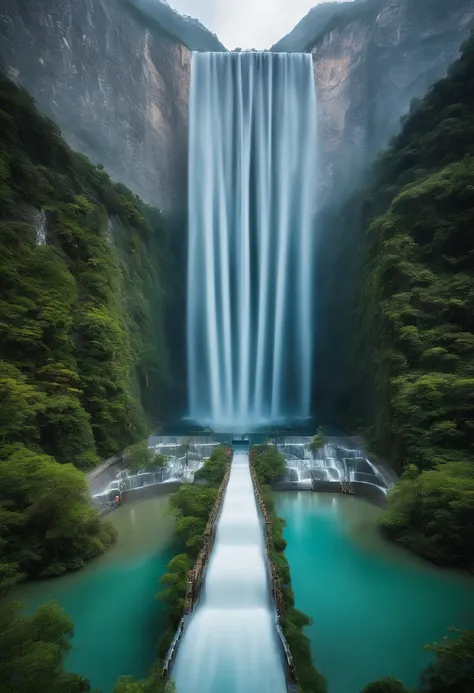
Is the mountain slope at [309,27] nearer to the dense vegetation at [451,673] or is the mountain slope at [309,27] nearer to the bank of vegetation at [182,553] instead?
the bank of vegetation at [182,553]

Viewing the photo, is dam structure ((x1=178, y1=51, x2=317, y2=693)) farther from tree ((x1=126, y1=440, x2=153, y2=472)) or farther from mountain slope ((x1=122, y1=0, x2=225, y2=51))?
tree ((x1=126, y1=440, x2=153, y2=472))

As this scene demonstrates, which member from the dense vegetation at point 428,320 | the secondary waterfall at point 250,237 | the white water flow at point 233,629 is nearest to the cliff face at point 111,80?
the secondary waterfall at point 250,237

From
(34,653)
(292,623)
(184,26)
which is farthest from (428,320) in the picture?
(184,26)

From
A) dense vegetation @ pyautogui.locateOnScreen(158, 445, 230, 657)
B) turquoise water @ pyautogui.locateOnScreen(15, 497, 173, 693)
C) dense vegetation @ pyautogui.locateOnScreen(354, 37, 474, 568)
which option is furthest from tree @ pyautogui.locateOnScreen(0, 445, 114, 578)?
dense vegetation @ pyautogui.locateOnScreen(354, 37, 474, 568)

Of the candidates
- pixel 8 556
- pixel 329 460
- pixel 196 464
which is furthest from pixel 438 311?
pixel 8 556

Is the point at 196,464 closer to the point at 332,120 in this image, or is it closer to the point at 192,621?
the point at 192,621
